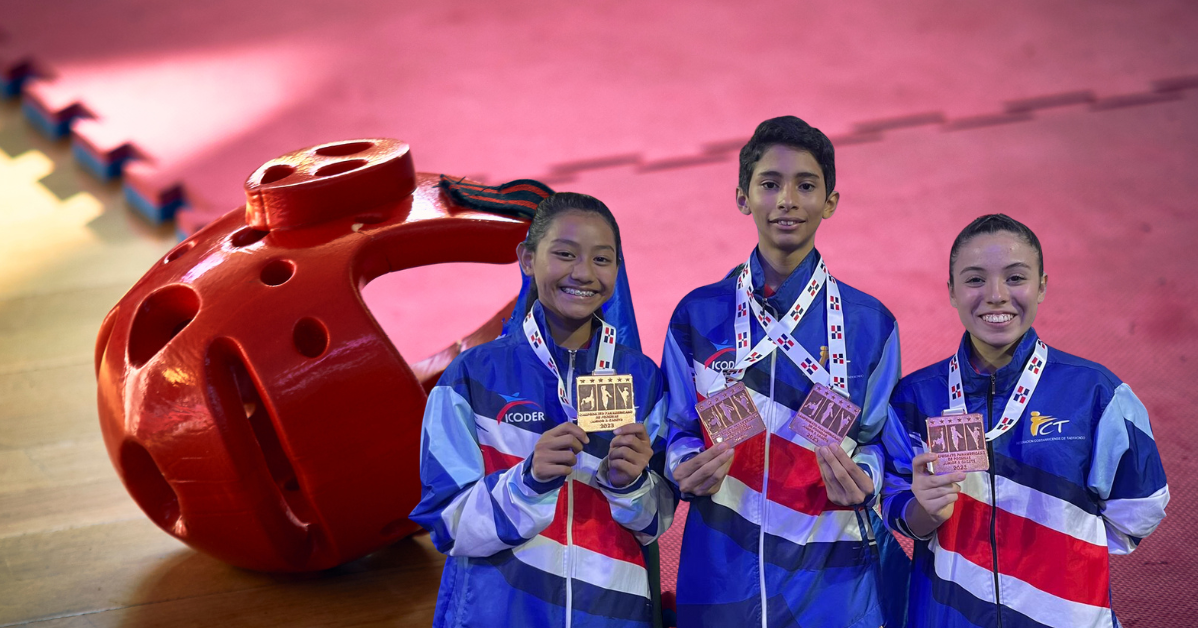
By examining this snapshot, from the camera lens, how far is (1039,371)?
210 centimetres

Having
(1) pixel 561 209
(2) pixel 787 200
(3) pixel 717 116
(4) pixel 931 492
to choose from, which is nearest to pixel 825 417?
(4) pixel 931 492

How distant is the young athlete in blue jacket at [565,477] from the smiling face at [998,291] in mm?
666

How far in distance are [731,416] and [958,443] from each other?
17.3 inches

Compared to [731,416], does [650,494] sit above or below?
below

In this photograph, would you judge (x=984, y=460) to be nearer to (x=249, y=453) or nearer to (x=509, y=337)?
(x=509, y=337)

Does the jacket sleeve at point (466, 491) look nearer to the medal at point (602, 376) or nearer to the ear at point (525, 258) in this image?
the medal at point (602, 376)

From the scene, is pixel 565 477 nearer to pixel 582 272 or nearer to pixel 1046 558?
pixel 582 272

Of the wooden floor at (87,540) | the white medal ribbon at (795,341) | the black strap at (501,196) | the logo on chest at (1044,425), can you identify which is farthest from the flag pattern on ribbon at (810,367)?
the wooden floor at (87,540)

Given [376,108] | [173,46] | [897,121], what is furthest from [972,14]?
[173,46]

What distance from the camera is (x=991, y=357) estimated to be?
84.8 inches

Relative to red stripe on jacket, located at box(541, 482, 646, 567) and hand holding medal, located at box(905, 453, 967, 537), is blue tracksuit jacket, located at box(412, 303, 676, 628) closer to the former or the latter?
red stripe on jacket, located at box(541, 482, 646, 567)

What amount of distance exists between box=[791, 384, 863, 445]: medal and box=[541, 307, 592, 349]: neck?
0.48m

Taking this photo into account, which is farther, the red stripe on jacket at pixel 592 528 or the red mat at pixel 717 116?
the red mat at pixel 717 116

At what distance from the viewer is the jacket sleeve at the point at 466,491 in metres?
2.04
